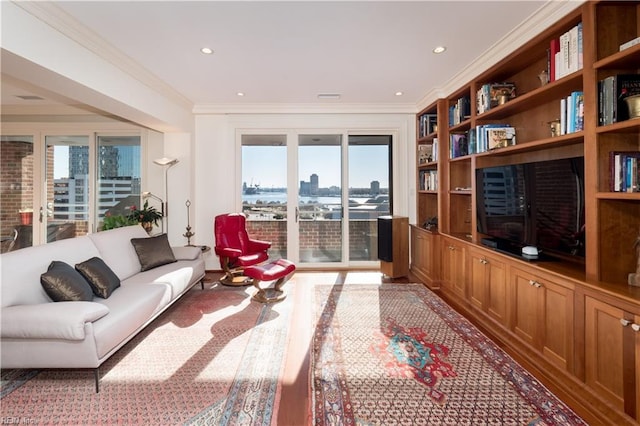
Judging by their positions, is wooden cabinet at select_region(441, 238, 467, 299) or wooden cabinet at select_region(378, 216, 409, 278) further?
wooden cabinet at select_region(378, 216, 409, 278)

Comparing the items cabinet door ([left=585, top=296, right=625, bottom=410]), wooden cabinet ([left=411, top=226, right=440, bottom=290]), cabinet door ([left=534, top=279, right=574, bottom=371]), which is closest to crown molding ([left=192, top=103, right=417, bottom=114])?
wooden cabinet ([left=411, top=226, right=440, bottom=290])

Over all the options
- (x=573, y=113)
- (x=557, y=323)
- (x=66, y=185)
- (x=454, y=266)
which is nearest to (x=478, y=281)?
(x=454, y=266)

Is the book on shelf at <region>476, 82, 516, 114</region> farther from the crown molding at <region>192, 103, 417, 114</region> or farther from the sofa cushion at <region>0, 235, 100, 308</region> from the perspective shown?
the sofa cushion at <region>0, 235, 100, 308</region>

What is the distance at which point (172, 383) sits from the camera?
2.00 metres

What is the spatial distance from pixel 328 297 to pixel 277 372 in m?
1.55

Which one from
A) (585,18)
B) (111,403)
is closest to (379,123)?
(585,18)

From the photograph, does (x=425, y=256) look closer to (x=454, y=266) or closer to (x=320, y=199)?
(x=454, y=266)

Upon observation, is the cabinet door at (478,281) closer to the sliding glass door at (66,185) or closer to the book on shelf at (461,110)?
the book on shelf at (461,110)

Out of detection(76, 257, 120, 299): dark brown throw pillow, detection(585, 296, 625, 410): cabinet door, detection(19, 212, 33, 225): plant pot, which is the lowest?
detection(585, 296, 625, 410): cabinet door

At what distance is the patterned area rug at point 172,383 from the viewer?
1.72 metres

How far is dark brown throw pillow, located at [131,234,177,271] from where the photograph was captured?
10.9 ft

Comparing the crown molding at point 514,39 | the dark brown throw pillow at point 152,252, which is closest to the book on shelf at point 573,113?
the crown molding at point 514,39

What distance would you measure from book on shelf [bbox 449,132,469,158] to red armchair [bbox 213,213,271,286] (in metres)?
2.93

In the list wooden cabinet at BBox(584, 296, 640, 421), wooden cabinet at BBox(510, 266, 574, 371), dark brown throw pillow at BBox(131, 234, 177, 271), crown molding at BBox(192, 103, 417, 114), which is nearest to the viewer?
wooden cabinet at BBox(584, 296, 640, 421)
